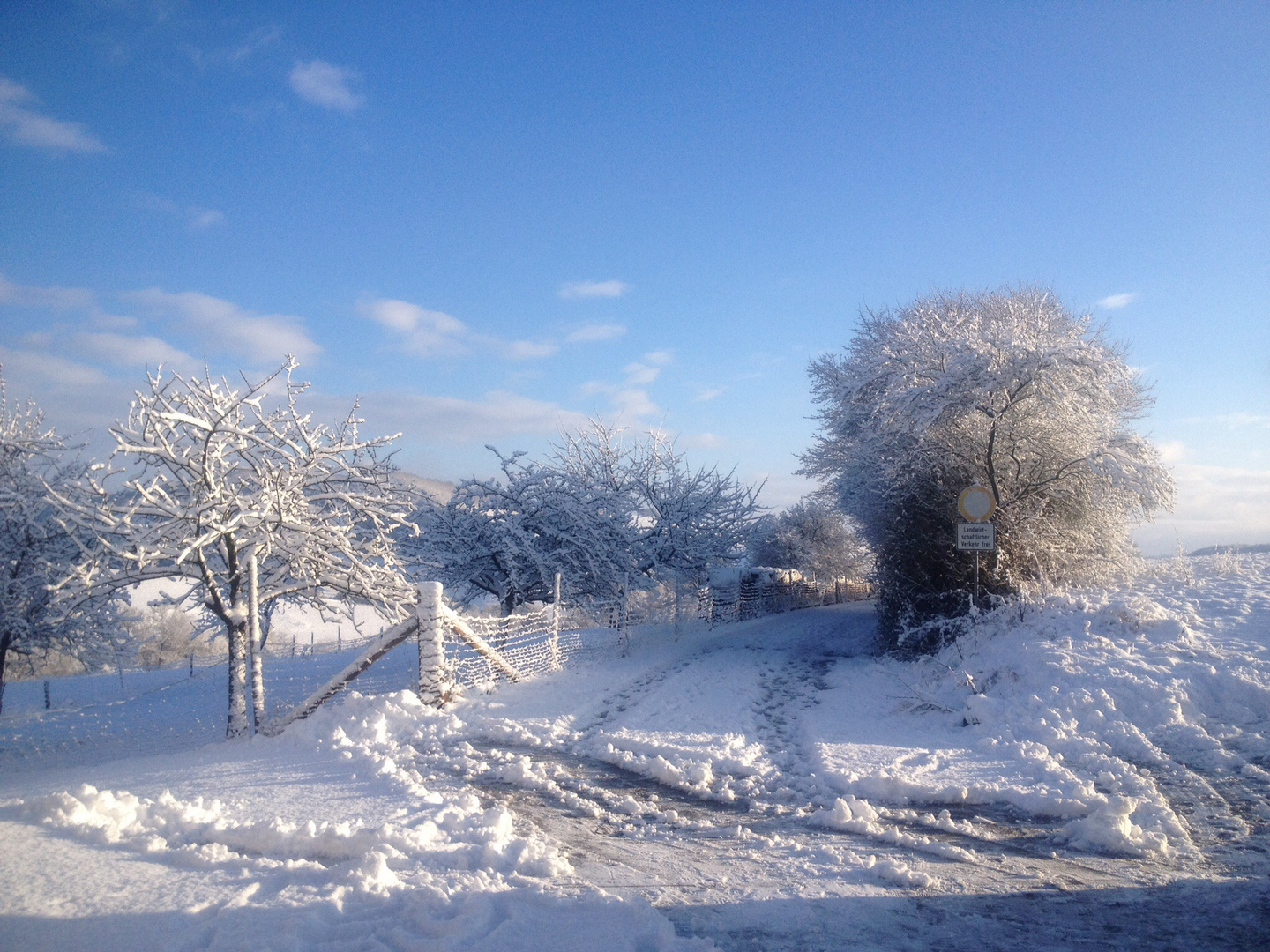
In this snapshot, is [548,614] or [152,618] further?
[152,618]

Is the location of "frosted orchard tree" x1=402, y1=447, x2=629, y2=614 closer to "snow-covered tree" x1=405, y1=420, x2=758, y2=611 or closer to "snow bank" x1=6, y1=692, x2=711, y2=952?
"snow-covered tree" x1=405, y1=420, x2=758, y2=611

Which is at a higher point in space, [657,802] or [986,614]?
[986,614]

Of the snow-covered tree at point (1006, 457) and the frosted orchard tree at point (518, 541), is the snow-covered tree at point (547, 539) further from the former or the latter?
the snow-covered tree at point (1006, 457)

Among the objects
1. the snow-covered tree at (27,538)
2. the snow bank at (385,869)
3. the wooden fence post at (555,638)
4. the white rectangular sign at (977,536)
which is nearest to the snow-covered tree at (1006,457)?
the white rectangular sign at (977,536)

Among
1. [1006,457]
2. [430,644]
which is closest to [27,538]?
[430,644]

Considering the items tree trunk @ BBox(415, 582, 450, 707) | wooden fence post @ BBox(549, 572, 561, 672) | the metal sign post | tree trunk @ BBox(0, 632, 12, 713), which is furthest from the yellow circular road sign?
tree trunk @ BBox(0, 632, 12, 713)

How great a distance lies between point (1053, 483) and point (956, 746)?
8.93 metres

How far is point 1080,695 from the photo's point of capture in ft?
27.9

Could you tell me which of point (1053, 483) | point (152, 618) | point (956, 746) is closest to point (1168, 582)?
point (1053, 483)

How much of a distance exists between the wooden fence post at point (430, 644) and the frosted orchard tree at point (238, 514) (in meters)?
1.65

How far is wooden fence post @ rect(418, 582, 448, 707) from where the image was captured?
31.6ft

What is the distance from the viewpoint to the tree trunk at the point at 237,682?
9734mm

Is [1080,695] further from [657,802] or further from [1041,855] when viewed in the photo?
[657,802]

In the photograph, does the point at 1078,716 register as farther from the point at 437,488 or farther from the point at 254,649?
the point at 437,488
